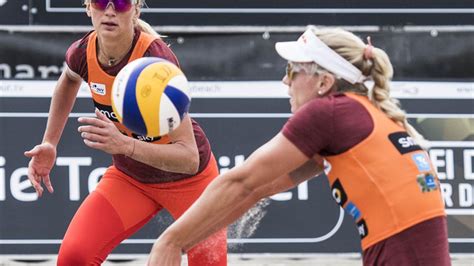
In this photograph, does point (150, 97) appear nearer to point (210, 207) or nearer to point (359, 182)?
point (210, 207)

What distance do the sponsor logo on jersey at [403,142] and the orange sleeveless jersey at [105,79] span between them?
1551 mm

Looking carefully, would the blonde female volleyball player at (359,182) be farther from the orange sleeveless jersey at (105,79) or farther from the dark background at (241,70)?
the dark background at (241,70)

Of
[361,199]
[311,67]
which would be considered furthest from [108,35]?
[361,199]

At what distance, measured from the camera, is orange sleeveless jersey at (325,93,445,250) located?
380cm

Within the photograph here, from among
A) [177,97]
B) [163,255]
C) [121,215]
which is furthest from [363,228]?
[121,215]

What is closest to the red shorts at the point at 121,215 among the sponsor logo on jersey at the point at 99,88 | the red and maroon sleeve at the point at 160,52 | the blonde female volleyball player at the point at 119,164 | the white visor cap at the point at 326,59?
the blonde female volleyball player at the point at 119,164

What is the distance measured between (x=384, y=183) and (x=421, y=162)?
0.17 meters

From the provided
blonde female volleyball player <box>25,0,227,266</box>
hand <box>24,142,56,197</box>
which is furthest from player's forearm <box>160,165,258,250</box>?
hand <box>24,142,56,197</box>

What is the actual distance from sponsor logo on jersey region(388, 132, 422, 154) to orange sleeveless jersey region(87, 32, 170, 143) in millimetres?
1551

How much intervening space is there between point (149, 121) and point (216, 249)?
982 mm

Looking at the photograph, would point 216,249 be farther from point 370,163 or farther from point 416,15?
point 416,15

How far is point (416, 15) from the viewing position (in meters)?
8.72

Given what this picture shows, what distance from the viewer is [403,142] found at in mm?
3867

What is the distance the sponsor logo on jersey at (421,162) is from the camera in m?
3.87
